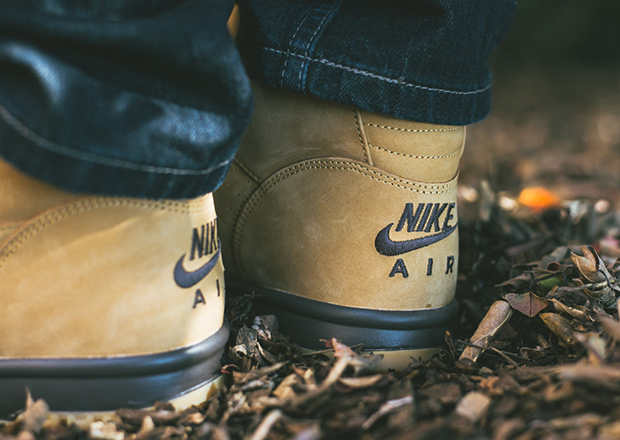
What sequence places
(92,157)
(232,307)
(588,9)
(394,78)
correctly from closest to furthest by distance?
(92,157)
(394,78)
(232,307)
(588,9)

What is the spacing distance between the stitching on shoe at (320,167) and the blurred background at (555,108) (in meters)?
1.02

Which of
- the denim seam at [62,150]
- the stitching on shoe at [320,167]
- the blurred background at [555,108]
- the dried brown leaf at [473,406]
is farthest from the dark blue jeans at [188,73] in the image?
the blurred background at [555,108]

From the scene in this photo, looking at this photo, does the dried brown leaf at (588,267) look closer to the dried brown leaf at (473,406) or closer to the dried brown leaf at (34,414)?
the dried brown leaf at (473,406)

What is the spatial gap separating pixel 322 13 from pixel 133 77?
406mm

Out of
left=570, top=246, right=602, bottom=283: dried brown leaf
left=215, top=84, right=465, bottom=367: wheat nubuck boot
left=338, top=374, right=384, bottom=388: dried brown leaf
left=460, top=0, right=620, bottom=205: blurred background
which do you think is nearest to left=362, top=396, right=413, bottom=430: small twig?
left=338, top=374, right=384, bottom=388: dried brown leaf

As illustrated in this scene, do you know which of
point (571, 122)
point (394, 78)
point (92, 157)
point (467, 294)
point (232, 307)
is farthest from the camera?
point (571, 122)

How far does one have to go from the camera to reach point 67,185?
752 millimetres

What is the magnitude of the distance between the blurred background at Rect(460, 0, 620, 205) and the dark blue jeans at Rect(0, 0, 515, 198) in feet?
3.59

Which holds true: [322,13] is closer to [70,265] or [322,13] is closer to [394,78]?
[394,78]

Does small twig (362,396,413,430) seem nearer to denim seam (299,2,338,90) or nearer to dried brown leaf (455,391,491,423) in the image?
dried brown leaf (455,391,491,423)

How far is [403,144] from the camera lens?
104 cm

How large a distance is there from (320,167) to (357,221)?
0.14 metres

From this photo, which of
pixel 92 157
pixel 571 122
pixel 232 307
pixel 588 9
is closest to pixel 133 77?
pixel 92 157

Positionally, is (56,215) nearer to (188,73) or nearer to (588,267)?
(188,73)
